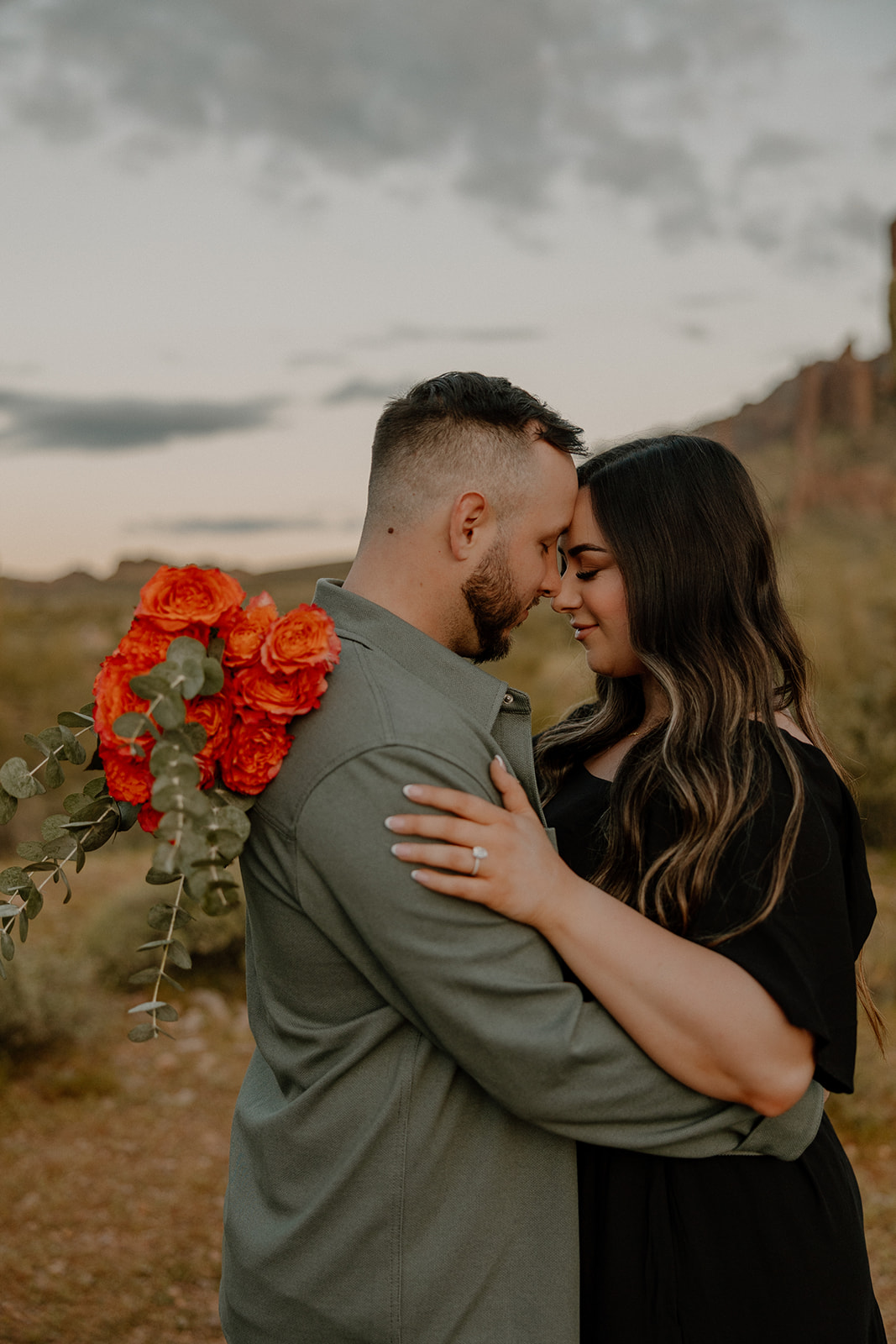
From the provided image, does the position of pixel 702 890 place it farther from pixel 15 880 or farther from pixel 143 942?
pixel 143 942

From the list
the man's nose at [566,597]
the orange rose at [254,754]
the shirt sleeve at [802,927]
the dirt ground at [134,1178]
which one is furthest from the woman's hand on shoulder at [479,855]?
the dirt ground at [134,1178]

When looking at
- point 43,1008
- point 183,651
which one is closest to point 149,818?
point 183,651

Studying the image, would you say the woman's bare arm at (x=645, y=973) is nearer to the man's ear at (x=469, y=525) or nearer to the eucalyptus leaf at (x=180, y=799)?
the eucalyptus leaf at (x=180, y=799)

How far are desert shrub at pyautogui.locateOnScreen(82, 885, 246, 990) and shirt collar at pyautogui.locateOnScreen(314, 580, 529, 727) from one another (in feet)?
16.2

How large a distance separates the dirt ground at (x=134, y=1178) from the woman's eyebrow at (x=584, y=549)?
10.9ft

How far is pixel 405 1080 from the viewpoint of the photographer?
5.50 ft

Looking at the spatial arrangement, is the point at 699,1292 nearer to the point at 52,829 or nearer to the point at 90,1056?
the point at 52,829

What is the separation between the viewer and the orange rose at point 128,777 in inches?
64.2

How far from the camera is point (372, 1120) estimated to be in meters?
1.68

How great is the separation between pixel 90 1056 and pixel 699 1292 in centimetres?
467

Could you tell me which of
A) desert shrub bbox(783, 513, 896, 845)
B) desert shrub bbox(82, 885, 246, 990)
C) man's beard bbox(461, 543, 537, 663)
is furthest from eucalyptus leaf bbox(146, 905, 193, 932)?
desert shrub bbox(783, 513, 896, 845)

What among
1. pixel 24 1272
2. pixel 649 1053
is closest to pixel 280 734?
pixel 649 1053

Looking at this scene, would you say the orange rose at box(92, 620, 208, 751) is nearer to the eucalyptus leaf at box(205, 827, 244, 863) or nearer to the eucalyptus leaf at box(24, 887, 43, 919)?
the eucalyptus leaf at box(205, 827, 244, 863)

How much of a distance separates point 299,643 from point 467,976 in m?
0.57
